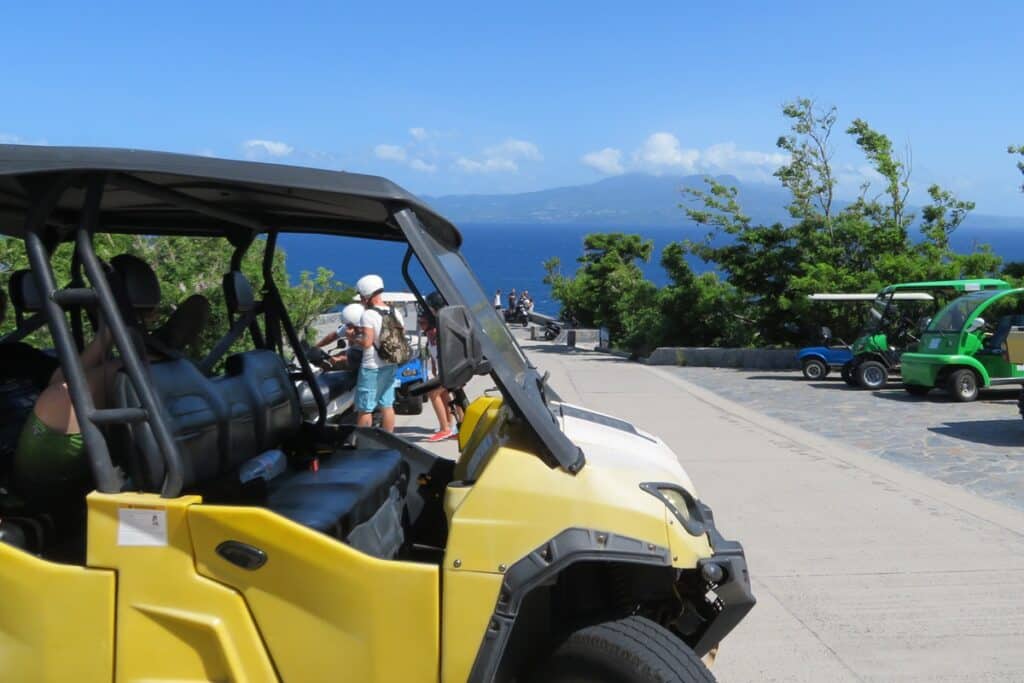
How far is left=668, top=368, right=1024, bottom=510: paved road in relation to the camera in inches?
372

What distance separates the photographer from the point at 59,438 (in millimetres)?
3689

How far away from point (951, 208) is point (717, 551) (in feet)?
60.6

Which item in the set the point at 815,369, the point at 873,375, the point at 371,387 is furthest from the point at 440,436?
the point at 815,369

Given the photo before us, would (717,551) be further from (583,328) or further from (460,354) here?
(583,328)

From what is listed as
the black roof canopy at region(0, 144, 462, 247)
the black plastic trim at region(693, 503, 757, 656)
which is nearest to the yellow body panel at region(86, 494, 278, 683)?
the black roof canopy at region(0, 144, 462, 247)

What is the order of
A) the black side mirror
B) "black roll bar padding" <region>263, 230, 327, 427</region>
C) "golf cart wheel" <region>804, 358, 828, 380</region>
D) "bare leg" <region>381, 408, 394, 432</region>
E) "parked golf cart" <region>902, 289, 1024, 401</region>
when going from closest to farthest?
the black side mirror → "black roll bar padding" <region>263, 230, 327, 427</region> → "bare leg" <region>381, 408, 394, 432</region> → "parked golf cart" <region>902, 289, 1024, 401</region> → "golf cart wheel" <region>804, 358, 828, 380</region>

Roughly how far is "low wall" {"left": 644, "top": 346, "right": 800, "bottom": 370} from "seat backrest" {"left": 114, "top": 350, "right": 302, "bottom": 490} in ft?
52.1

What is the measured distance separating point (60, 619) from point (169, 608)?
0.34 metres

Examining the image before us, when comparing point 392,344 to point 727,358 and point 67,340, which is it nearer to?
point 67,340

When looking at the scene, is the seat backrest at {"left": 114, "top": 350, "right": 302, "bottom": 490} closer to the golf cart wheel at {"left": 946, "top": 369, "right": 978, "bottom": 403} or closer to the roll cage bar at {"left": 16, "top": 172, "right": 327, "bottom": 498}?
the roll cage bar at {"left": 16, "top": 172, "right": 327, "bottom": 498}

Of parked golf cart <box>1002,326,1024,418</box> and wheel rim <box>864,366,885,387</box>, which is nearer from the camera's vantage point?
parked golf cart <box>1002,326,1024,418</box>

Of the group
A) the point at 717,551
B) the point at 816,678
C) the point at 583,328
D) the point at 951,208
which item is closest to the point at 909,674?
the point at 816,678

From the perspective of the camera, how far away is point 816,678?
4.61 m

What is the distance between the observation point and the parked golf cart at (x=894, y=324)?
16.0 meters
